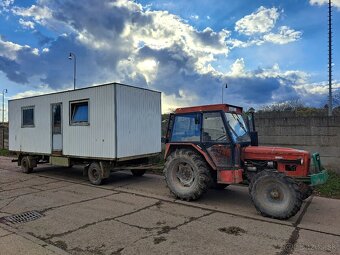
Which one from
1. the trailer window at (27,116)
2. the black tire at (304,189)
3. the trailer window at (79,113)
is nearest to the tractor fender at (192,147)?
the black tire at (304,189)

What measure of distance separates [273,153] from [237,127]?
1.22m

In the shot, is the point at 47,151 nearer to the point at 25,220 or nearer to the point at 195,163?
the point at 25,220

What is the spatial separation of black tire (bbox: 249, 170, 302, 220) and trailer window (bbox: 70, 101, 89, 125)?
6.48 m

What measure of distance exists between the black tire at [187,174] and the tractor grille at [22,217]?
323 centimetres

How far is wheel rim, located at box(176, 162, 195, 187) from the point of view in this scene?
8.32 m

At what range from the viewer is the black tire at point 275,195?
6.43m

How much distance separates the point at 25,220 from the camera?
6.88 metres

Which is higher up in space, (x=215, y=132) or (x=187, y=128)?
(x=187, y=128)

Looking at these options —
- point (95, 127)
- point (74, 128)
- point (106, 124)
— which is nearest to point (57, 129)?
point (74, 128)

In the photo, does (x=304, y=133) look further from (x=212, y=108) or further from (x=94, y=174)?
(x=94, y=174)

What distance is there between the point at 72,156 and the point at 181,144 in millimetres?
4970

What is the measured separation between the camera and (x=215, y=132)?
7949mm

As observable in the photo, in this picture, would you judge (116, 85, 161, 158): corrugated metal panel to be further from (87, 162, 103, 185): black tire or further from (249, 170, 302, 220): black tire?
(249, 170, 302, 220): black tire

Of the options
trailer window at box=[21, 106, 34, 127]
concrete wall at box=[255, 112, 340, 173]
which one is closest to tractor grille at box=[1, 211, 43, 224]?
trailer window at box=[21, 106, 34, 127]
